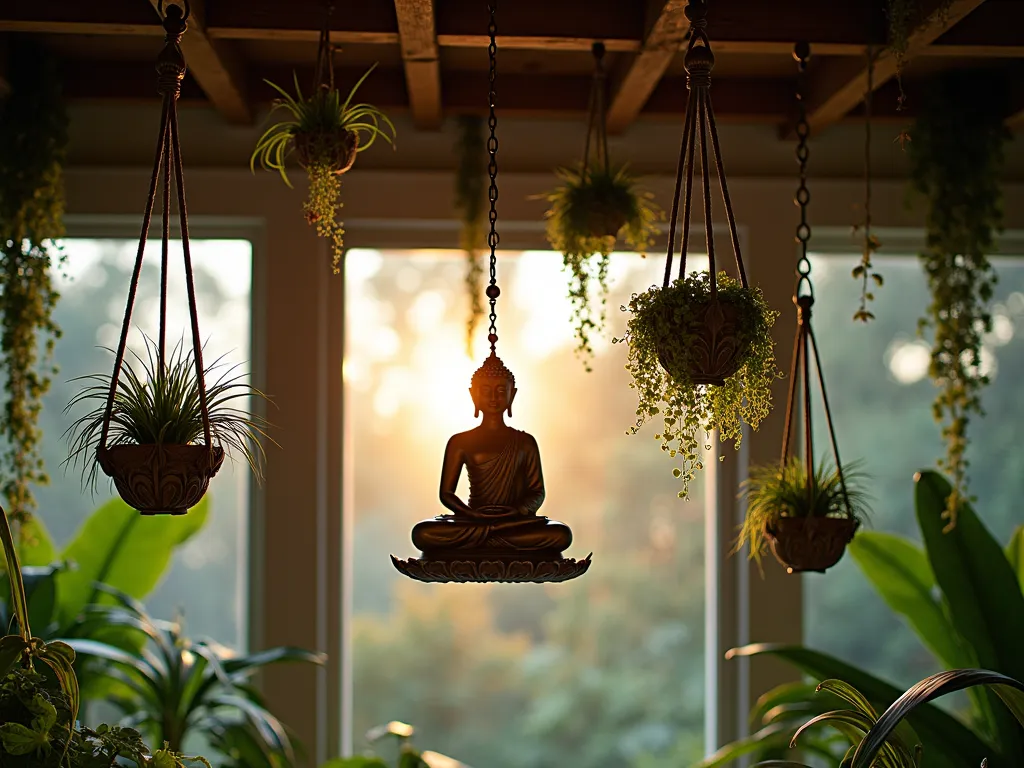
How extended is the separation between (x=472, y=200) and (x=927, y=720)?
1728 mm

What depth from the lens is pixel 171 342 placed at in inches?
113

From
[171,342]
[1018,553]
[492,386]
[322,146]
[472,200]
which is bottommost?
[1018,553]

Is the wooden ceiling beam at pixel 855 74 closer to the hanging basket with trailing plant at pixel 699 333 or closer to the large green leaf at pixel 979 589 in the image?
the hanging basket with trailing plant at pixel 699 333

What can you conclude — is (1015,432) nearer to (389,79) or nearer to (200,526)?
(389,79)

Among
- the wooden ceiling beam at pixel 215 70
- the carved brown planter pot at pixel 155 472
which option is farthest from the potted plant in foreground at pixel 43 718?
the wooden ceiling beam at pixel 215 70

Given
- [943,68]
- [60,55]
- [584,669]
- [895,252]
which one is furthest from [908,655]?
[60,55]

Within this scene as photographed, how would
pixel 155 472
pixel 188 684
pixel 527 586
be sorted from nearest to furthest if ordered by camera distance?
1. pixel 155 472
2. pixel 188 684
3. pixel 527 586

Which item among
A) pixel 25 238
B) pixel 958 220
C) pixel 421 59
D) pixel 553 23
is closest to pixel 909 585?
Result: pixel 958 220

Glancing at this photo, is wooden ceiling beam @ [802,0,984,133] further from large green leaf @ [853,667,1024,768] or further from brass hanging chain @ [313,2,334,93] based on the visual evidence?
large green leaf @ [853,667,1024,768]

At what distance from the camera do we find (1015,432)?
10.2ft

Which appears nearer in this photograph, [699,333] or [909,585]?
[699,333]

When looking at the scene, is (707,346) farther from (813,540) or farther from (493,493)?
(813,540)

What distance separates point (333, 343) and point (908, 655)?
1975mm

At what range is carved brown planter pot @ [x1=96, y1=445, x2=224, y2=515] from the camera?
5.06ft
